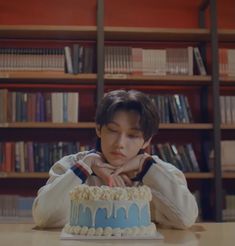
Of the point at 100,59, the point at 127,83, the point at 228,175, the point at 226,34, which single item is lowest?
the point at 228,175

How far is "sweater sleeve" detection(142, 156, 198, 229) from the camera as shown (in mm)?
1240

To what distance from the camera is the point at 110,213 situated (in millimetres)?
997

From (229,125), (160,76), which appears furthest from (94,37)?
(229,125)

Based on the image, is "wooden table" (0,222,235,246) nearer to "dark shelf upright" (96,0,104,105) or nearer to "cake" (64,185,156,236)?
"cake" (64,185,156,236)

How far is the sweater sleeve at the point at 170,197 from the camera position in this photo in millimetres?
1240

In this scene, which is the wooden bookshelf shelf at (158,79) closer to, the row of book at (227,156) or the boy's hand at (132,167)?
the row of book at (227,156)

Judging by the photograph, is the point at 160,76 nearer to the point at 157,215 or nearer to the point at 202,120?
the point at 202,120

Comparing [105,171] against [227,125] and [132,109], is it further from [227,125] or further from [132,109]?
[227,125]

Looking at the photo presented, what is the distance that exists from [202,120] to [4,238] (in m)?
2.47

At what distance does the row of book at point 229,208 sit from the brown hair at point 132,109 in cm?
193

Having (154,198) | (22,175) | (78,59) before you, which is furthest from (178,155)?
(154,198)

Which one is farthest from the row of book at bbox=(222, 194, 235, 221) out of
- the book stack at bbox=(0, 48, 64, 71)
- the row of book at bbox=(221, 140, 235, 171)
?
the book stack at bbox=(0, 48, 64, 71)

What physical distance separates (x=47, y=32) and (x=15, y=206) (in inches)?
A: 47.6

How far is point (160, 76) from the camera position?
3014mm
